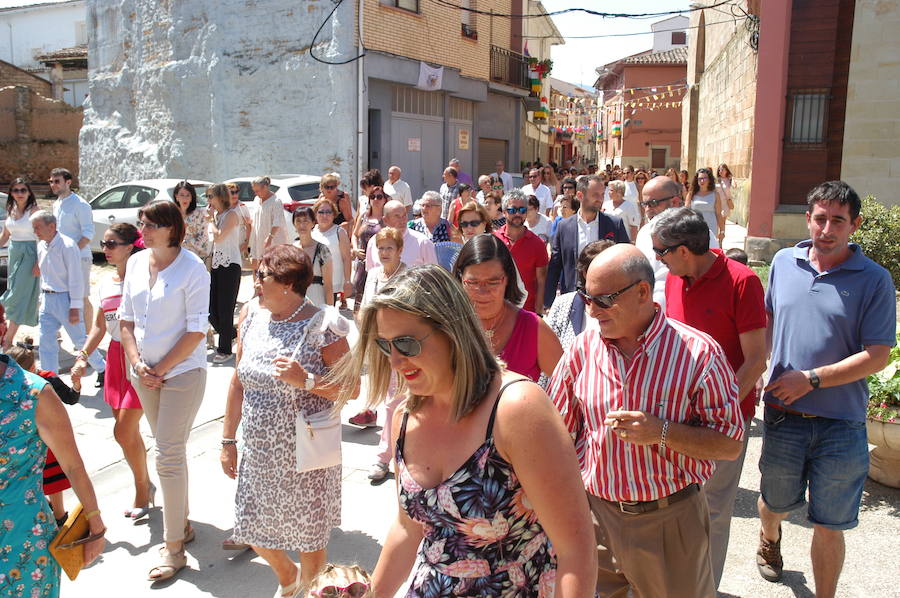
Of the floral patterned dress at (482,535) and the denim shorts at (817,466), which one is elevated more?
the floral patterned dress at (482,535)

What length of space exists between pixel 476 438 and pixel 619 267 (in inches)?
38.9

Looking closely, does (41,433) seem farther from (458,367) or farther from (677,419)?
(677,419)

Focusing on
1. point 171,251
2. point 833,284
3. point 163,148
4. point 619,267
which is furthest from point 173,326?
point 163,148

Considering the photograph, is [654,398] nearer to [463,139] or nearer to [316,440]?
[316,440]

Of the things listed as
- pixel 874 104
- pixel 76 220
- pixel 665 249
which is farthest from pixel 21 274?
pixel 874 104

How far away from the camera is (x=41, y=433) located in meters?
2.89

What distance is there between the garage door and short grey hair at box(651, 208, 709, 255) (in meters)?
21.4

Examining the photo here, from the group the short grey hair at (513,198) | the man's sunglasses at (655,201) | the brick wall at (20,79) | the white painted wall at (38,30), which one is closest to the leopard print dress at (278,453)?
the man's sunglasses at (655,201)

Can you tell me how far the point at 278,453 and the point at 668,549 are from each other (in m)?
1.85

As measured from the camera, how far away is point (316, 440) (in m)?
3.58

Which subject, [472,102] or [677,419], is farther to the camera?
[472,102]

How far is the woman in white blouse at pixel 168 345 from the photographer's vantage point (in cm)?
418

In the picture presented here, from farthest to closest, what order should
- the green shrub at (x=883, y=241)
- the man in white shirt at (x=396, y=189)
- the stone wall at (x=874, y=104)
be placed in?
the stone wall at (x=874, y=104) < the man in white shirt at (x=396, y=189) < the green shrub at (x=883, y=241)

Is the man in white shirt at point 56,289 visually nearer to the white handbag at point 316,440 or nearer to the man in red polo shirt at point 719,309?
the white handbag at point 316,440
